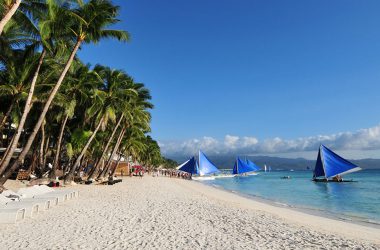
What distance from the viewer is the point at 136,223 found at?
10812 millimetres

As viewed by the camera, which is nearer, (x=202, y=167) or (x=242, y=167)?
(x=202, y=167)

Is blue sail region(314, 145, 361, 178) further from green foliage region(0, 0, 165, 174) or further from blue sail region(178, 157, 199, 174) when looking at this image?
green foliage region(0, 0, 165, 174)

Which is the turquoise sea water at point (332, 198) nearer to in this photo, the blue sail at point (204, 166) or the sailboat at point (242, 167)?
the blue sail at point (204, 166)

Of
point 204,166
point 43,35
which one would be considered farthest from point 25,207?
point 204,166

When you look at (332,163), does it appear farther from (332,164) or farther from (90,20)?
(90,20)

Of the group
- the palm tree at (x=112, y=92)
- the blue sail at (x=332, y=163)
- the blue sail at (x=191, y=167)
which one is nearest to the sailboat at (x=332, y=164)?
the blue sail at (x=332, y=163)

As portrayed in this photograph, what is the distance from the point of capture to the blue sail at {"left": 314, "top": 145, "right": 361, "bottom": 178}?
50.1m

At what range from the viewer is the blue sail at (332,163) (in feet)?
164

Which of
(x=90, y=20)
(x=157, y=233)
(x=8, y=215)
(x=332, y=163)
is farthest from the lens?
(x=332, y=163)

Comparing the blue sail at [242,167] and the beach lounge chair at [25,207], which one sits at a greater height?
the blue sail at [242,167]

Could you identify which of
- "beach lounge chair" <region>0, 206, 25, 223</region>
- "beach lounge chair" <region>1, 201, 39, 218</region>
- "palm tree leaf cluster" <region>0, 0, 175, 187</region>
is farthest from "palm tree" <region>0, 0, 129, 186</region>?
"beach lounge chair" <region>0, 206, 25, 223</region>

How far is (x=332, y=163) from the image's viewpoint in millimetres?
51812

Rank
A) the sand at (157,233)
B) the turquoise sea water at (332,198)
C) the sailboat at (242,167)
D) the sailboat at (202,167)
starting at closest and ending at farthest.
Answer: the sand at (157,233)
the turquoise sea water at (332,198)
the sailboat at (202,167)
the sailboat at (242,167)

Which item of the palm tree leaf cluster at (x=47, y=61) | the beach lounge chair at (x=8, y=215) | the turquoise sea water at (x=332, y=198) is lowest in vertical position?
the turquoise sea water at (x=332, y=198)
